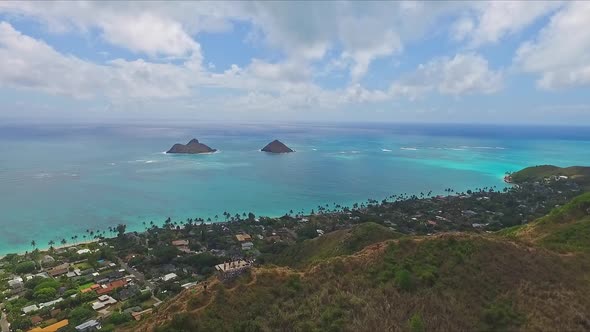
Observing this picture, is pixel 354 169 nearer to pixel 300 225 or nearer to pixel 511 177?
pixel 511 177

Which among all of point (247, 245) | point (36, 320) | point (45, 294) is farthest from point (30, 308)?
point (247, 245)

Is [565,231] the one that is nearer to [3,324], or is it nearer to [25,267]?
[3,324]

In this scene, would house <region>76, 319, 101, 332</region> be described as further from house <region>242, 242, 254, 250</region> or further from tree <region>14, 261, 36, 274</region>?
house <region>242, 242, 254, 250</region>

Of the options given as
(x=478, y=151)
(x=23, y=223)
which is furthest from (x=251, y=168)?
(x=478, y=151)

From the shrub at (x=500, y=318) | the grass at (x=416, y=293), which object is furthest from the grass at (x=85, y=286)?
the shrub at (x=500, y=318)

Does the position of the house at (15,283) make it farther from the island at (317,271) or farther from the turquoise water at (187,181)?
the turquoise water at (187,181)
